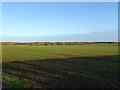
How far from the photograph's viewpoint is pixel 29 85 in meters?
12.6

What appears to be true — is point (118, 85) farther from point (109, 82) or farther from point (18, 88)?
point (18, 88)

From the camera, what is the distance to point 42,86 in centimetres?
1262

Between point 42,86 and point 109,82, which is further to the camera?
point 109,82

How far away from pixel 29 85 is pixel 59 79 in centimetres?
354

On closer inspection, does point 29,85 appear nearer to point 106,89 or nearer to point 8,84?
point 8,84

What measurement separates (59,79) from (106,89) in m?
4.84

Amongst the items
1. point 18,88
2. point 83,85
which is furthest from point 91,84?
point 18,88

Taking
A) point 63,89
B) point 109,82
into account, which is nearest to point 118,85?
point 109,82

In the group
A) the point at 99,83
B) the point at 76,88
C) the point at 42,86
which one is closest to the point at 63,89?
the point at 76,88

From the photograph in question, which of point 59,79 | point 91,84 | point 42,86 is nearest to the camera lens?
point 42,86

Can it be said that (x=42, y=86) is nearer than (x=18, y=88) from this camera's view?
No

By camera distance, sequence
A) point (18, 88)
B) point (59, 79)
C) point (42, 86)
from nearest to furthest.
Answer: point (18, 88) → point (42, 86) → point (59, 79)

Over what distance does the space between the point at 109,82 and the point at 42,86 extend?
659 cm

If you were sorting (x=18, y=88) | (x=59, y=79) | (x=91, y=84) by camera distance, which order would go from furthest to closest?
(x=59, y=79) → (x=91, y=84) → (x=18, y=88)
